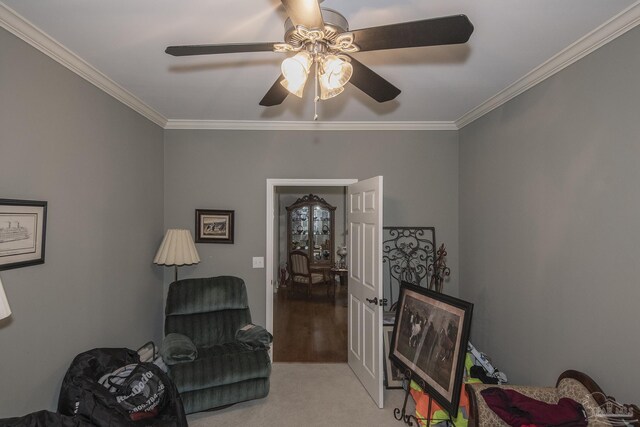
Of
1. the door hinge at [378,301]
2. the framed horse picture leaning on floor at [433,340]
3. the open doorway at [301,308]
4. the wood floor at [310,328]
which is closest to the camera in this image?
the framed horse picture leaning on floor at [433,340]

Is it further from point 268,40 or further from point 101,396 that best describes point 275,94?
point 101,396

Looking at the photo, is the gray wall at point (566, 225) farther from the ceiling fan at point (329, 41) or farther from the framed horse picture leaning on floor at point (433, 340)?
the ceiling fan at point (329, 41)

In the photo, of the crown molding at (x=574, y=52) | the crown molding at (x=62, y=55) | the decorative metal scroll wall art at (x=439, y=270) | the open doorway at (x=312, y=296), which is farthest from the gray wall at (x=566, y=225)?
the crown molding at (x=62, y=55)

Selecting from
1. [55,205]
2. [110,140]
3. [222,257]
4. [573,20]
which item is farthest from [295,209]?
[573,20]

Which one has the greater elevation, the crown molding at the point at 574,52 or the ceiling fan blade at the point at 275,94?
the crown molding at the point at 574,52

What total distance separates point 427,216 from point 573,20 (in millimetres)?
2254

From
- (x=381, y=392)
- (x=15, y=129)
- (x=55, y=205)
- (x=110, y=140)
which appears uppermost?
(x=110, y=140)

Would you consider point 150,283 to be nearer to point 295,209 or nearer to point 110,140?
point 110,140

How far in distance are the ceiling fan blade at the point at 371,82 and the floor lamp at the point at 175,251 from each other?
2.36 m

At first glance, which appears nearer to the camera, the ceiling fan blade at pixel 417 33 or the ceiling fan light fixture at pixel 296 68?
the ceiling fan blade at pixel 417 33

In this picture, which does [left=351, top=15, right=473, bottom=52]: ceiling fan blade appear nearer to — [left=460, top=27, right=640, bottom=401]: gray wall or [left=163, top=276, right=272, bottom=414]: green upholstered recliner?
[left=460, top=27, right=640, bottom=401]: gray wall

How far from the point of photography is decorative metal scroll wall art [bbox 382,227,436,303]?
375cm

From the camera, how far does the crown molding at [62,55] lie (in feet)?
5.81

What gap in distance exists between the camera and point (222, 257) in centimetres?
374
